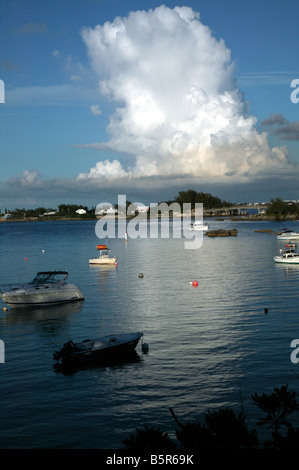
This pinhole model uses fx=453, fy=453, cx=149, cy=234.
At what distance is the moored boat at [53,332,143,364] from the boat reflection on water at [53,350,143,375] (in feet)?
0.73

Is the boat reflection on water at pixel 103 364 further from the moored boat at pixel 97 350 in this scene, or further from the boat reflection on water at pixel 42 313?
the boat reflection on water at pixel 42 313

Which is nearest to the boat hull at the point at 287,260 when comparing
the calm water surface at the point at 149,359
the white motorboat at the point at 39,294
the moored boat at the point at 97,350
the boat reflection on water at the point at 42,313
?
the calm water surface at the point at 149,359

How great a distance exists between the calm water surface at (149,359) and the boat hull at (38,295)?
1.50 meters

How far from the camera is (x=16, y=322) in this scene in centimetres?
4922

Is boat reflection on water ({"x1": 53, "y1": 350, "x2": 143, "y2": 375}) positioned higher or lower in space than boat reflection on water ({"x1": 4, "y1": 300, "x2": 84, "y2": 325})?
lower

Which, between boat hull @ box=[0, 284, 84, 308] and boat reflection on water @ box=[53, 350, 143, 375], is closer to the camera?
boat reflection on water @ box=[53, 350, 143, 375]

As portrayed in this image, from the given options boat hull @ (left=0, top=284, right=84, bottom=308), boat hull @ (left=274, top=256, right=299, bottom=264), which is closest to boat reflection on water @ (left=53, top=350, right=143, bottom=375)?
boat hull @ (left=0, top=284, right=84, bottom=308)

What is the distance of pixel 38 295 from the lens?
185 ft

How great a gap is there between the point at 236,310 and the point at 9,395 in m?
28.9

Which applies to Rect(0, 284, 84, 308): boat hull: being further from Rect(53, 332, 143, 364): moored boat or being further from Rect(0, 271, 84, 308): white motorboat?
Rect(53, 332, 143, 364): moored boat

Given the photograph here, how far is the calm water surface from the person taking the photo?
84.5 feet

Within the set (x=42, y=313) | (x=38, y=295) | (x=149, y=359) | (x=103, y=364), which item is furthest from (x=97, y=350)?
(x=38, y=295)

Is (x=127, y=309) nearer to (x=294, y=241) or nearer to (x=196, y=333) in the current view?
(x=196, y=333)

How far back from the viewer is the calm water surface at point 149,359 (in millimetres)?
25766
